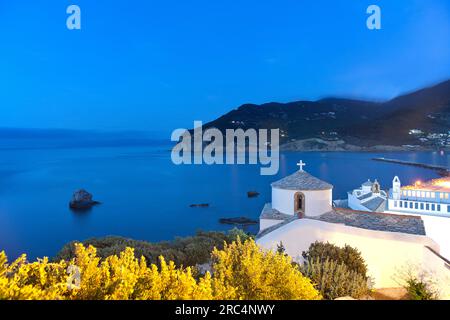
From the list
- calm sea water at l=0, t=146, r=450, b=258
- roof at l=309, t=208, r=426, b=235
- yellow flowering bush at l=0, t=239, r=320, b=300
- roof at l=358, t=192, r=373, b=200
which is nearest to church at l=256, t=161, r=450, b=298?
roof at l=309, t=208, r=426, b=235

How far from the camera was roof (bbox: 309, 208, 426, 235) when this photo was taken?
9.75 metres

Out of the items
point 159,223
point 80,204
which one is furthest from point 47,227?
point 159,223

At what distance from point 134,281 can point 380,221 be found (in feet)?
31.5

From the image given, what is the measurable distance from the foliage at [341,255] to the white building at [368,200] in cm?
958

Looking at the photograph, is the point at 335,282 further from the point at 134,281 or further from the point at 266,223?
the point at 266,223

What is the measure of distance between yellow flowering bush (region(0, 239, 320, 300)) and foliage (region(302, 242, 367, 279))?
3578 mm

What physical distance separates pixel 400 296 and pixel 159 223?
3043 centimetres

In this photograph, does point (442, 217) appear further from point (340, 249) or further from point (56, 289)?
point (56, 289)

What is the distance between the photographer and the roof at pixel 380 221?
975cm

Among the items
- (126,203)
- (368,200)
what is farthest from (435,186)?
(126,203)

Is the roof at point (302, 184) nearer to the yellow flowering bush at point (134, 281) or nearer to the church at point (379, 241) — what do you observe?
the church at point (379, 241)

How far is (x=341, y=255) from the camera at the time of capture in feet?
27.8
